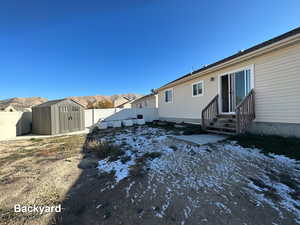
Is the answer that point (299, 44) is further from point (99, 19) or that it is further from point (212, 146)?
point (99, 19)

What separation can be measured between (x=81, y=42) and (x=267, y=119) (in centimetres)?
1349

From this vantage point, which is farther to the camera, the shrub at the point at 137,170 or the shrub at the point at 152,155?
the shrub at the point at 152,155

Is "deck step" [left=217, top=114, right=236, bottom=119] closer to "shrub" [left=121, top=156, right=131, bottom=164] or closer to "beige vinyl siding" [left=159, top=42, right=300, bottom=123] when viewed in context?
"beige vinyl siding" [left=159, top=42, right=300, bottom=123]

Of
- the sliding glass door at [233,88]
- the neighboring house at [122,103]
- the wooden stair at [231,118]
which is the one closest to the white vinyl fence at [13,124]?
the wooden stair at [231,118]

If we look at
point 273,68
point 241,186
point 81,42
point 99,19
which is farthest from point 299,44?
point 81,42

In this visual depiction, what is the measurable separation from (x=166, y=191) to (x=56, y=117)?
8996mm

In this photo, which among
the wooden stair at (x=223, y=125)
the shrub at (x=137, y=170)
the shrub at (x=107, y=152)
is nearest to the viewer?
the shrub at (x=137, y=170)

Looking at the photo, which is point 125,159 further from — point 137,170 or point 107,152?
point 107,152

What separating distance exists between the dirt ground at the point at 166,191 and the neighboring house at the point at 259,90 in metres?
2.04

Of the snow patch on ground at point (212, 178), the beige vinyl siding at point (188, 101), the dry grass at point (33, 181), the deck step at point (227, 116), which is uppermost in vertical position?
the beige vinyl siding at point (188, 101)

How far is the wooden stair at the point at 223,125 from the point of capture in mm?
5004

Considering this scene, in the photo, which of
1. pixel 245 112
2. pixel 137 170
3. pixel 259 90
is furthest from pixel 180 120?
pixel 137 170

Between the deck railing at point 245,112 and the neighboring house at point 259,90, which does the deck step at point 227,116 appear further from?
the deck railing at point 245,112

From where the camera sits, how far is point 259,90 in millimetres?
5000
